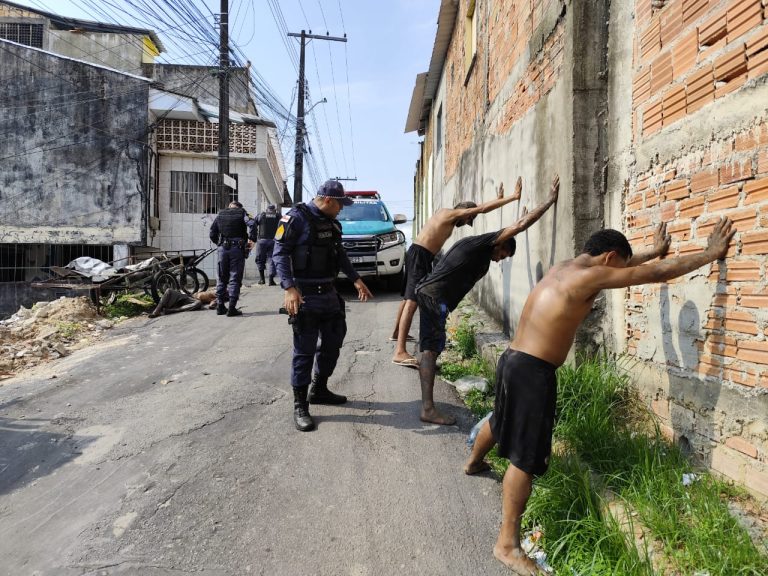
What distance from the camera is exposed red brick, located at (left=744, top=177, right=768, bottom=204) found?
237 centimetres

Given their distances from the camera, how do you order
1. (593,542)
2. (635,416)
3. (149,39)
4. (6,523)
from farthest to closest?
(149,39) < (635,416) < (6,523) < (593,542)

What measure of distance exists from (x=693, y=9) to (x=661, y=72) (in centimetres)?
36

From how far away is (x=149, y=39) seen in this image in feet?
69.4

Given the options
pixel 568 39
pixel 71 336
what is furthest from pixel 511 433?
pixel 71 336

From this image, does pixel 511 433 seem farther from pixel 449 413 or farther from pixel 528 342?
pixel 449 413

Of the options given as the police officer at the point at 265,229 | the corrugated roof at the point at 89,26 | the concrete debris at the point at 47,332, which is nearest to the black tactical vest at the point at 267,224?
the police officer at the point at 265,229

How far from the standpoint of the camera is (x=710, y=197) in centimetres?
273

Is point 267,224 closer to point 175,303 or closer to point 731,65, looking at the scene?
point 175,303

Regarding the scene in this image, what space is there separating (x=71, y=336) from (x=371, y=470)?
6484 mm

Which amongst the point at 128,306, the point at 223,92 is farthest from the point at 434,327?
the point at 223,92

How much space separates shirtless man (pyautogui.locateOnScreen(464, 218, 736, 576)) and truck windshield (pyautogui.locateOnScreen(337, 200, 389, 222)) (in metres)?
7.78

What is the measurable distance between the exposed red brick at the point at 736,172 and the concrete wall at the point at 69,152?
1590 centimetres

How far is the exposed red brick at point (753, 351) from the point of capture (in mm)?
2377

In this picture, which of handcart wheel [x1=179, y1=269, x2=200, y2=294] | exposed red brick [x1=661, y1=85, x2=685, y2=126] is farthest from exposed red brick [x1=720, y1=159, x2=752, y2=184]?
handcart wheel [x1=179, y1=269, x2=200, y2=294]
